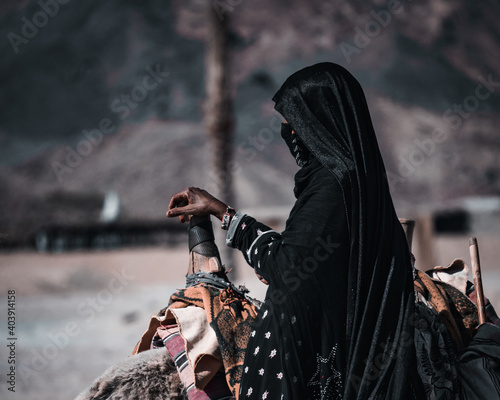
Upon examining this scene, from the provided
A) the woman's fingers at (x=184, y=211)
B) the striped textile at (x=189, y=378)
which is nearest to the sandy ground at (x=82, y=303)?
the striped textile at (x=189, y=378)

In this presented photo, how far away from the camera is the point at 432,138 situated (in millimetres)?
55344

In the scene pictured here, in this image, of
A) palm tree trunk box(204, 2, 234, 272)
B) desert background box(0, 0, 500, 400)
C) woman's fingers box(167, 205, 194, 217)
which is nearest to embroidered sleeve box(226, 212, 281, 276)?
woman's fingers box(167, 205, 194, 217)

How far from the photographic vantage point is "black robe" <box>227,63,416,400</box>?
6.08ft

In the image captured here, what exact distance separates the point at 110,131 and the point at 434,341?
182 feet

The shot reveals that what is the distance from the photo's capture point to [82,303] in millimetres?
14516

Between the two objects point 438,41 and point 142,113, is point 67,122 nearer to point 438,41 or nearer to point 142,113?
point 142,113

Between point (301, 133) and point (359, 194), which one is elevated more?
point (301, 133)

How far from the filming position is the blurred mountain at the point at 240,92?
4850cm

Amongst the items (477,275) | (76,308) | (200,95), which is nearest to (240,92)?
(200,95)

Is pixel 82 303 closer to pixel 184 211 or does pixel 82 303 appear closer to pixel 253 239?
pixel 184 211

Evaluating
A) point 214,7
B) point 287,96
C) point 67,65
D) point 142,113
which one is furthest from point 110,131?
point 287,96

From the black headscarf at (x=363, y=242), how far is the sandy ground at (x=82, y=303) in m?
5.98

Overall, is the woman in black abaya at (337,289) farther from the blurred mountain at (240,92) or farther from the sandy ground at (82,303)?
the blurred mountain at (240,92)

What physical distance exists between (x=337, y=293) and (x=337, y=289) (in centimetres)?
1
